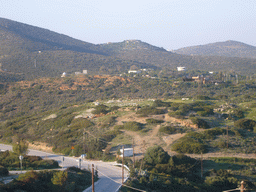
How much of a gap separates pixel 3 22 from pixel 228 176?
120m

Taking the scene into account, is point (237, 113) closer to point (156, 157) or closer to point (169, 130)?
point (169, 130)

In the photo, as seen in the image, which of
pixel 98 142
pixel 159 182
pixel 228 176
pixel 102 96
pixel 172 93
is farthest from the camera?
pixel 102 96

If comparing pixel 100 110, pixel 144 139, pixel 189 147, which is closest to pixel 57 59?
pixel 100 110

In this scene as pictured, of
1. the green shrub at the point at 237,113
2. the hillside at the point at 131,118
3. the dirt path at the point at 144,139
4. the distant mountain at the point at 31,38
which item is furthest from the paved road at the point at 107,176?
the distant mountain at the point at 31,38

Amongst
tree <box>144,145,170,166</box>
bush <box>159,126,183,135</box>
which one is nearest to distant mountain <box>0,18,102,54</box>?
bush <box>159,126,183,135</box>

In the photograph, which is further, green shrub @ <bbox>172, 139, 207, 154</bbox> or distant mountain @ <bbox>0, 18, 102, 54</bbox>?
distant mountain @ <bbox>0, 18, 102, 54</bbox>

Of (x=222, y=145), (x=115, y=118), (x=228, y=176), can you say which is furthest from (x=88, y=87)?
(x=228, y=176)

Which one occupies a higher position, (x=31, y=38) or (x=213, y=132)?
(x=31, y=38)

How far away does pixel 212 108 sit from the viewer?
3425 centimetres

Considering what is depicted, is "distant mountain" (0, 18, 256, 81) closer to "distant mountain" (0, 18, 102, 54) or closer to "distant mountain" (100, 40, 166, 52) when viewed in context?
"distant mountain" (0, 18, 102, 54)

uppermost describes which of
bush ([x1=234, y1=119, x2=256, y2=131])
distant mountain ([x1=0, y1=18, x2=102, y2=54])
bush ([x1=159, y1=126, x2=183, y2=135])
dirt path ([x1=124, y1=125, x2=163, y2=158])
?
distant mountain ([x1=0, y1=18, x2=102, y2=54])

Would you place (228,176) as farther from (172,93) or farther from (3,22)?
(3,22)

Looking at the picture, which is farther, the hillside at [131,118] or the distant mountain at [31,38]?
the distant mountain at [31,38]

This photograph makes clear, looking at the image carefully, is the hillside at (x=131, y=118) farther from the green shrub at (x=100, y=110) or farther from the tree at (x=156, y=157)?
the tree at (x=156, y=157)
